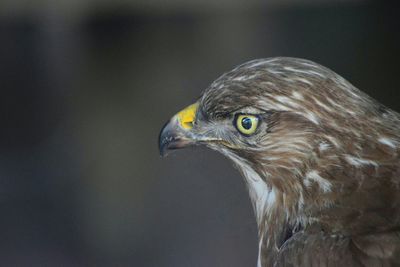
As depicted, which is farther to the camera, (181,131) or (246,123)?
(181,131)

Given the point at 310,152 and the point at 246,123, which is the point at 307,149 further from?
the point at 246,123

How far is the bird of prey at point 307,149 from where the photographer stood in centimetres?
200

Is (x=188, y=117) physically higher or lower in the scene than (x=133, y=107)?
higher

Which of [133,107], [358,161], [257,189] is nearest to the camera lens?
[358,161]

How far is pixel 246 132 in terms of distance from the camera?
7.19 ft

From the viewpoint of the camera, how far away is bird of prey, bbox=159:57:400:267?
1999mm

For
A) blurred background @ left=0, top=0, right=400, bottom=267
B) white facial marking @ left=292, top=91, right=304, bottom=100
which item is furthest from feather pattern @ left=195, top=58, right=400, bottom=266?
blurred background @ left=0, top=0, right=400, bottom=267

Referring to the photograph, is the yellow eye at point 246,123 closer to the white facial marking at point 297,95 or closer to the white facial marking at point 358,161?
the white facial marking at point 297,95

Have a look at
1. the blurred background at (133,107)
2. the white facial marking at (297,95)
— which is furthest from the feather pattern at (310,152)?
the blurred background at (133,107)

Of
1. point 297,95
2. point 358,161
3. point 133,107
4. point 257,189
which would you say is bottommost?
point 133,107

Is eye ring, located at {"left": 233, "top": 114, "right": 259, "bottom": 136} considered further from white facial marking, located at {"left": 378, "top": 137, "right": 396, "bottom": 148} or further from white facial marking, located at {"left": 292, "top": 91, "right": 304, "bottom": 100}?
white facial marking, located at {"left": 378, "top": 137, "right": 396, "bottom": 148}

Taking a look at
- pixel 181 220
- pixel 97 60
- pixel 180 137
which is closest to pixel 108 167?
pixel 181 220

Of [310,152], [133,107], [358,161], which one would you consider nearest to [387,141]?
[358,161]

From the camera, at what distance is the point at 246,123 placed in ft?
7.14
